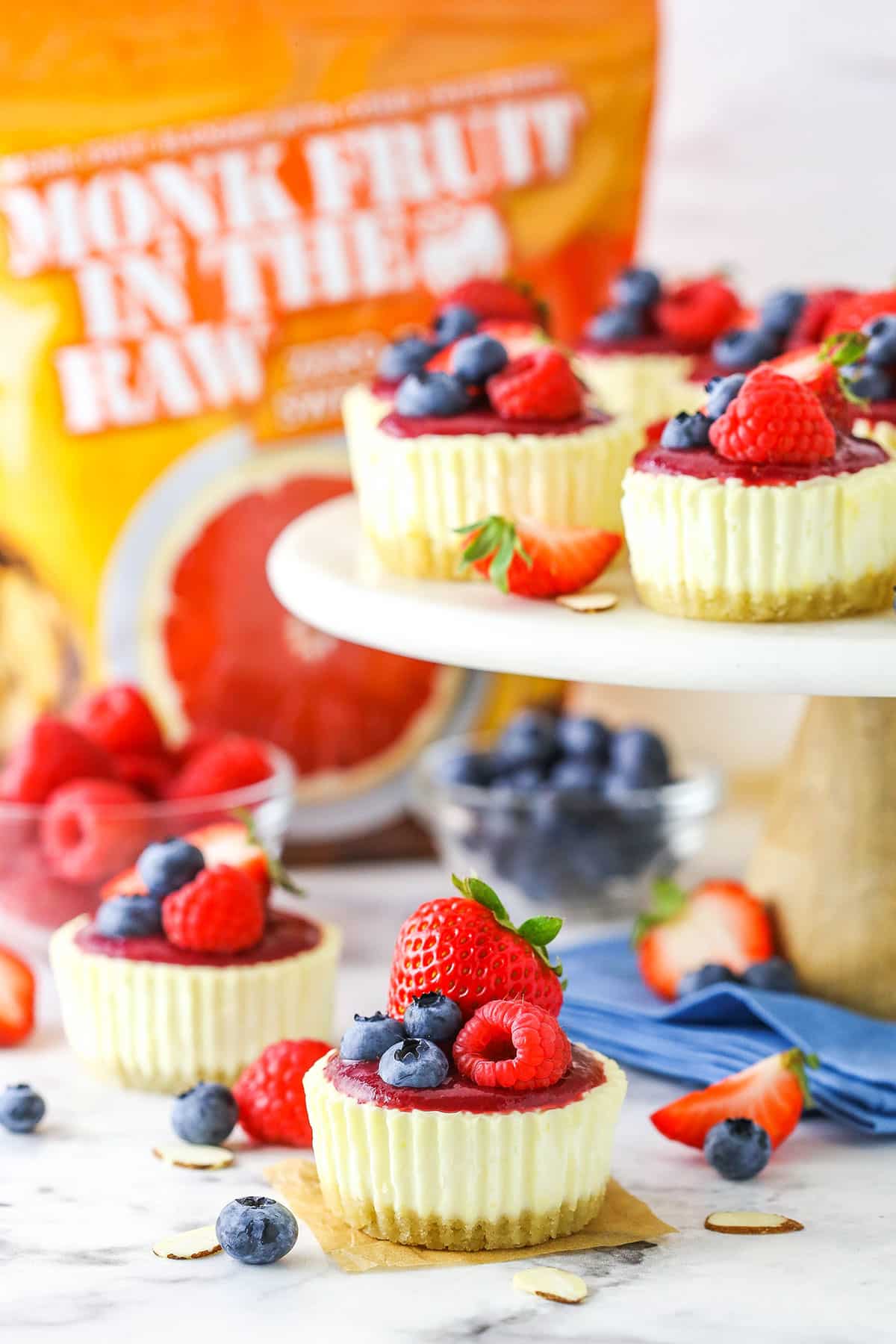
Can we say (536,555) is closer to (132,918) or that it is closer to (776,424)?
(776,424)

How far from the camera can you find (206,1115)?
1563 mm

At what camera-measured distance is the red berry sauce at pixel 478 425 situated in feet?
5.33

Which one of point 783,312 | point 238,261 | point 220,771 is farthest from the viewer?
point 238,261

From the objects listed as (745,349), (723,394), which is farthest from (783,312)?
(723,394)

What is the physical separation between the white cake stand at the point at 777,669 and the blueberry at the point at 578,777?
0.39 m

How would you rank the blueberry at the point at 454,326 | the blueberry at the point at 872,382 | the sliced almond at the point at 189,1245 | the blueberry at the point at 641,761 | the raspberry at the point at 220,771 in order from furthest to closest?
the blueberry at the point at 641,761, the raspberry at the point at 220,771, the blueberry at the point at 454,326, the blueberry at the point at 872,382, the sliced almond at the point at 189,1245

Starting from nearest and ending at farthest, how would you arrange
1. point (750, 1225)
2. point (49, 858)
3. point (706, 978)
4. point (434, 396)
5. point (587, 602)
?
1. point (750, 1225)
2. point (587, 602)
3. point (434, 396)
4. point (706, 978)
5. point (49, 858)

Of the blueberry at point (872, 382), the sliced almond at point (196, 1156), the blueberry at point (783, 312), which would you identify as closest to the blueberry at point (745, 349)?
the blueberry at point (783, 312)

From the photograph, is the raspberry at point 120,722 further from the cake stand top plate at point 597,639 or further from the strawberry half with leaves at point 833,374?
the strawberry half with leaves at point 833,374

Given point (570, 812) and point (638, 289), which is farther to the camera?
point (570, 812)

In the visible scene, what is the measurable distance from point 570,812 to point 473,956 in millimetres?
843

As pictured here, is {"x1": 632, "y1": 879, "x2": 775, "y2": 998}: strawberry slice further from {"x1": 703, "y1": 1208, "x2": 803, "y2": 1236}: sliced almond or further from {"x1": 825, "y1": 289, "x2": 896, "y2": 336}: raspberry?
{"x1": 825, "y1": 289, "x2": 896, "y2": 336}: raspberry

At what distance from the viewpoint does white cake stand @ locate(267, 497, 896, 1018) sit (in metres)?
1.38

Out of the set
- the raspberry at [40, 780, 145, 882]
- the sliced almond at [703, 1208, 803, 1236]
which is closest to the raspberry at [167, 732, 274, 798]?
the raspberry at [40, 780, 145, 882]
